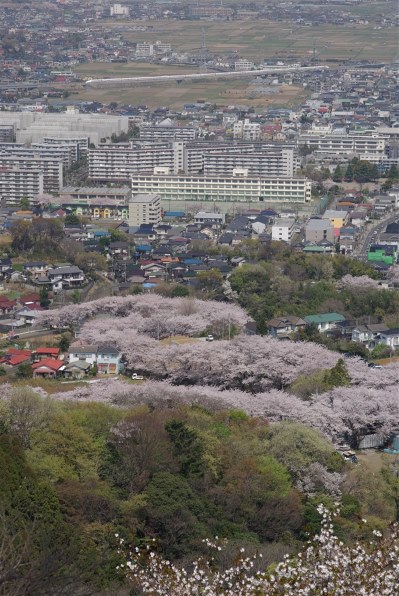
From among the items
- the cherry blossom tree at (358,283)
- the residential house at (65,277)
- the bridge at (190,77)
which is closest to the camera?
the cherry blossom tree at (358,283)

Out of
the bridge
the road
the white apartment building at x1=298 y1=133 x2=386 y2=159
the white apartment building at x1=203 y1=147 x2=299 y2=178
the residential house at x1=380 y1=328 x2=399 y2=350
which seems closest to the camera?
the residential house at x1=380 y1=328 x2=399 y2=350

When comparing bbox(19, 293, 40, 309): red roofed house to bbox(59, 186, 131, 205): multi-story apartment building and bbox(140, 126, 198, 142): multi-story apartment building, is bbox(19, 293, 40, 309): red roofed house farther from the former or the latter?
bbox(140, 126, 198, 142): multi-story apartment building

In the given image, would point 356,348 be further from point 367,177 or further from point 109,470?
point 367,177

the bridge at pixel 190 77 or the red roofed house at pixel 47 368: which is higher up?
the red roofed house at pixel 47 368

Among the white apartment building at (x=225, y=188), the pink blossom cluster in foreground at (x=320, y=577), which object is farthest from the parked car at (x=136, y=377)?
the white apartment building at (x=225, y=188)

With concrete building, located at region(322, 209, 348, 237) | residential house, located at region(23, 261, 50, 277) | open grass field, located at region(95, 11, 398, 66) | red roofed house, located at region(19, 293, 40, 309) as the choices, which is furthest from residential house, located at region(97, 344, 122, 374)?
open grass field, located at region(95, 11, 398, 66)

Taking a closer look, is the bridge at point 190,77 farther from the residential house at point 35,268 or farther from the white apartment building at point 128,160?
the residential house at point 35,268

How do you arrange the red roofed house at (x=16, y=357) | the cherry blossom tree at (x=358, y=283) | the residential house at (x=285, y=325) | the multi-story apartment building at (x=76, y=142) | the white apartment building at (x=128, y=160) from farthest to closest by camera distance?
the multi-story apartment building at (x=76, y=142) < the white apartment building at (x=128, y=160) < the cherry blossom tree at (x=358, y=283) < the residential house at (x=285, y=325) < the red roofed house at (x=16, y=357)

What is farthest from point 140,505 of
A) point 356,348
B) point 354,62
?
point 354,62
